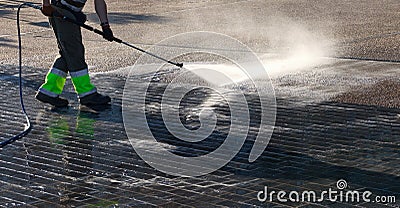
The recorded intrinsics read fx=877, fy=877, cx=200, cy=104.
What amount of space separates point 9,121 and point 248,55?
15.0ft

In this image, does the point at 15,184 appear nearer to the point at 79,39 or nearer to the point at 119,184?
the point at 119,184

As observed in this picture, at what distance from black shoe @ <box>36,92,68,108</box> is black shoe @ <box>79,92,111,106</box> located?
0.60 feet

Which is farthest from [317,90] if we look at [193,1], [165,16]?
[193,1]

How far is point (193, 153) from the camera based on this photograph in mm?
6660

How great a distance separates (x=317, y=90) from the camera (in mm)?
9172

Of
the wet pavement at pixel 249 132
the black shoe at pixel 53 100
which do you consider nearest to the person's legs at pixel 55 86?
the black shoe at pixel 53 100

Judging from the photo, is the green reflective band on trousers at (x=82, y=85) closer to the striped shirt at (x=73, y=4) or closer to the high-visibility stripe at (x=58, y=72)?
the high-visibility stripe at (x=58, y=72)

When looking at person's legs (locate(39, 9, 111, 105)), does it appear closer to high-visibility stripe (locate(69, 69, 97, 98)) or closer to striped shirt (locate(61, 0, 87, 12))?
high-visibility stripe (locate(69, 69, 97, 98))

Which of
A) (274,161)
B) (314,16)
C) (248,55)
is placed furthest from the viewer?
(314,16)

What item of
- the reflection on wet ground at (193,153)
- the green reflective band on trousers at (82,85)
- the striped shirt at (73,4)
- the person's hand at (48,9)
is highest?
the striped shirt at (73,4)

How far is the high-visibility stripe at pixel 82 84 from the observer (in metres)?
8.58

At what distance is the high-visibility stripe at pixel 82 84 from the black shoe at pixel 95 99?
0.13 feet

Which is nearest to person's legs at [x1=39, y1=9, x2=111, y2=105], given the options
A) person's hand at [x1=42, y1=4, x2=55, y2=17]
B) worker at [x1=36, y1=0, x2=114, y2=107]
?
worker at [x1=36, y1=0, x2=114, y2=107]

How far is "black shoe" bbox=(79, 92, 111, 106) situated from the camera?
859cm
